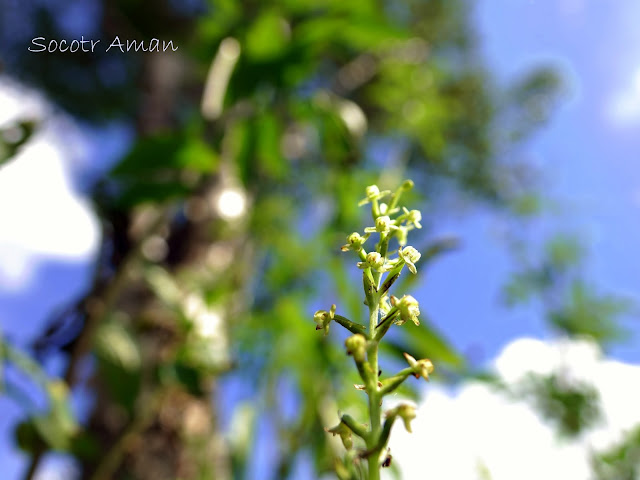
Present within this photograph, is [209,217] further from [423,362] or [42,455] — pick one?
[423,362]

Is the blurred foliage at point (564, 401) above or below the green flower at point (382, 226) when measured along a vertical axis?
above

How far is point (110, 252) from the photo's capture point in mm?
595

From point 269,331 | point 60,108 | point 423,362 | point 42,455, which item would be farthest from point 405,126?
point 60,108

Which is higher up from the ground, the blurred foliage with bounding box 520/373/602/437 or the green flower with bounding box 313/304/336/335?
the blurred foliage with bounding box 520/373/602/437

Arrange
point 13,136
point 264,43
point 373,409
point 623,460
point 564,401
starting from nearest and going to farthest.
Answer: point 373,409 → point 13,136 → point 264,43 → point 623,460 → point 564,401

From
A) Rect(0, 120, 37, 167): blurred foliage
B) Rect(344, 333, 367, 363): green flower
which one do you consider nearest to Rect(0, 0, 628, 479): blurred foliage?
Rect(0, 120, 37, 167): blurred foliage

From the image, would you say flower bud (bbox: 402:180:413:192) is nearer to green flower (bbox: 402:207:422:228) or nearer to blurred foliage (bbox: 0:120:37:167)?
green flower (bbox: 402:207:422:228)

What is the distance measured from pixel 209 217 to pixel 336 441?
3.28 ft

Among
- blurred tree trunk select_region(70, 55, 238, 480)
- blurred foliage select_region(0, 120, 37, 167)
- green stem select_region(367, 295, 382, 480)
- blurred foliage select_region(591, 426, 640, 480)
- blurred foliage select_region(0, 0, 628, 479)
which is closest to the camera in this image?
green stem select_region(367, 295, 382, 480)

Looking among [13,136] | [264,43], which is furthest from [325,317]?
[264,43]

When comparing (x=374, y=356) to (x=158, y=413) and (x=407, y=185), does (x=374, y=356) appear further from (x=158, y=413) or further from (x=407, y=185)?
(x=158, y=413)

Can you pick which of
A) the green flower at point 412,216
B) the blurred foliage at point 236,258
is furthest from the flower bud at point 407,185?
the blurred foliage at point 236,258

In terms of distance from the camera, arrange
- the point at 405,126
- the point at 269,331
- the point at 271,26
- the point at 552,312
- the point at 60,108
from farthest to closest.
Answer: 1. the point at 60,108
2. the point at 552,312
3. the point at 405,126
4. the point at 269,331
5. the point at 271,26

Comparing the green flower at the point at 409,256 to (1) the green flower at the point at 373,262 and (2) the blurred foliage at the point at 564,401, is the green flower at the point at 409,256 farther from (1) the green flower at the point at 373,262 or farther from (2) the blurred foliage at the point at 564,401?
(2) the blurred foliage at the point at 564,401
